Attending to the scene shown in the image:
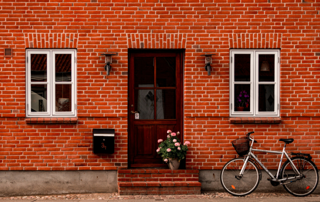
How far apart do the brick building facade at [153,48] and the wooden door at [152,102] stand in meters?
0.22

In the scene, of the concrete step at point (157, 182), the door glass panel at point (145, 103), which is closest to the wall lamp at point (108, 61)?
the door glass panel at point (145, 103)

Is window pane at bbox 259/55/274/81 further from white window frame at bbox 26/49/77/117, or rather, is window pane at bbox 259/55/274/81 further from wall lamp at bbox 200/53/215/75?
white window frame at bbox 26/49/77/117

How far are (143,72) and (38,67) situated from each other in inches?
85.4

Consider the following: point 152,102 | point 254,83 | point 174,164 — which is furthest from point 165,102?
point 254,83

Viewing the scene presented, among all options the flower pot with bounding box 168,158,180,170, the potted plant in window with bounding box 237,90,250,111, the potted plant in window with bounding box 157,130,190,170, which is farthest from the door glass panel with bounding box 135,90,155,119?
the potted plant in window with bounding box 237,90,250,111

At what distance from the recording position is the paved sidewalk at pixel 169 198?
264 inches

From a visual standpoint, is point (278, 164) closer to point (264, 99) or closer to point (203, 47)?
point (264, 99)

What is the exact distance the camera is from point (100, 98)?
7340 millimetres

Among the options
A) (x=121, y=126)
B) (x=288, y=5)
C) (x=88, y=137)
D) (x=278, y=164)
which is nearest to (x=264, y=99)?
(x=278, y=164)

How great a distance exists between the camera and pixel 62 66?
7.36m

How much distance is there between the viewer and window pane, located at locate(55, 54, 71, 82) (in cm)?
735

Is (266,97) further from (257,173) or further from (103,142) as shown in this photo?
(103,142)

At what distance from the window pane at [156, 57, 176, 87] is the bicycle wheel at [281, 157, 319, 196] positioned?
9.50 ft

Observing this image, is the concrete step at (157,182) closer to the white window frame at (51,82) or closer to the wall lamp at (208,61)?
the white window frame at (51,82)
